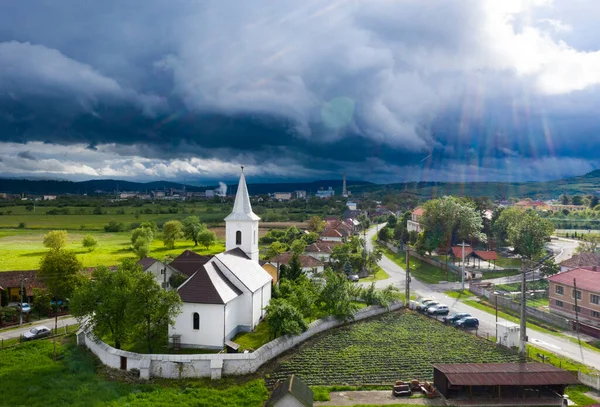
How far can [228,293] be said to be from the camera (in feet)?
105

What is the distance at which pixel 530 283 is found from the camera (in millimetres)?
53969

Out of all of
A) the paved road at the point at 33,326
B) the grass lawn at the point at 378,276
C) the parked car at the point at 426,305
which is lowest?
the paved road at the point at 33,326

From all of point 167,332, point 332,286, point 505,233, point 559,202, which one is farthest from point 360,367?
point 559,202

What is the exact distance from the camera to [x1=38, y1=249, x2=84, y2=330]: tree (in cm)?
4167

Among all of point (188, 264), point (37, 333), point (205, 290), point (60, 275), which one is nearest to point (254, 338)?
point (205, 290)

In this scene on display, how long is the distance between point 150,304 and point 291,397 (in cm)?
1238

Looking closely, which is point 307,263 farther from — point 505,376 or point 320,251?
point 505,376

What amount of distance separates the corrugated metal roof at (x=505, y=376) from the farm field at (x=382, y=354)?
267cm

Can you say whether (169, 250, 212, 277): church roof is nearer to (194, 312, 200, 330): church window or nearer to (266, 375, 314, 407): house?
(194, 312, 200, 330): church window

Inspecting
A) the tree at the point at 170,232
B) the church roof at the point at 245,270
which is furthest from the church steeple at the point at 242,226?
the tree at the point at 170,232

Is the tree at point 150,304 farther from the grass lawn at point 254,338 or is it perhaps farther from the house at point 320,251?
the house at point 320,251

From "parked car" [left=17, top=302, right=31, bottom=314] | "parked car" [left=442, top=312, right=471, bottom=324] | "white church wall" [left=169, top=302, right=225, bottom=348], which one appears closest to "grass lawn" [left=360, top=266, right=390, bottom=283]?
"parked car" [left=442, top=312, right=471, bottom=324]

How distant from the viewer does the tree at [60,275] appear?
41.7 meters

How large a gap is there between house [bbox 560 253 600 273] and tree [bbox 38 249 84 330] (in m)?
56.6
